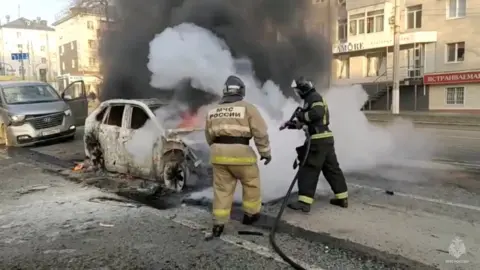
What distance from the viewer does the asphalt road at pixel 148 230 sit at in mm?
3885

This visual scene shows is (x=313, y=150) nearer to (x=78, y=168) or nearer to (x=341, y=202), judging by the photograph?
(x=341, y=202)

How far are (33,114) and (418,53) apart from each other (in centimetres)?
2517

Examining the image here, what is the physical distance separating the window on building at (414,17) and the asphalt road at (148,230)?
24.1m

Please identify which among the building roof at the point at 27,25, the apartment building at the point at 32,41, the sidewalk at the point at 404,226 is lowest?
the sidewalk at the point at 404,226

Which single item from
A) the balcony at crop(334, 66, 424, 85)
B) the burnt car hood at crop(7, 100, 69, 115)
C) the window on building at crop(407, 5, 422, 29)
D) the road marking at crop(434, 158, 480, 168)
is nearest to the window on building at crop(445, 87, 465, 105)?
the balcony at crop(334, 66, 424, 85)

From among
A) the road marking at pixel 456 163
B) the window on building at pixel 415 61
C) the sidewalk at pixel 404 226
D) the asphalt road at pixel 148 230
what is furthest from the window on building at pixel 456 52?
the sidewalk at pixel 404 226

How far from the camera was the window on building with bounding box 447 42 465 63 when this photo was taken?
89.2 ft

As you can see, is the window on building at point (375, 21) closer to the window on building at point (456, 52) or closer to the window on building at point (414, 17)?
the window on building at point (414, 17)

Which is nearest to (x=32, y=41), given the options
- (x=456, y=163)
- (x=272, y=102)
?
(x=272, y=102)

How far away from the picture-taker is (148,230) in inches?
188

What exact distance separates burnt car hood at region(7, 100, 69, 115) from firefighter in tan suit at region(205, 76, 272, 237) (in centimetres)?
884

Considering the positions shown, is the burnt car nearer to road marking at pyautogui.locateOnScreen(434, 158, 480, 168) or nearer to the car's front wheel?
road marking at pyautogui.locateOnScreen(434, 158, 480, 168)

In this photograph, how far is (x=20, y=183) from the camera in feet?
25.1

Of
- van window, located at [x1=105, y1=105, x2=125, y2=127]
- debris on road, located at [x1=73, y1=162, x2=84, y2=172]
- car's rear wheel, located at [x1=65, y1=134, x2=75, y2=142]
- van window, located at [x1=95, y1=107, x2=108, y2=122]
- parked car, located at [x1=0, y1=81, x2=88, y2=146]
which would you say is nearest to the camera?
van window, located at [x1=105, y1=105, x2=125, y2=127]
